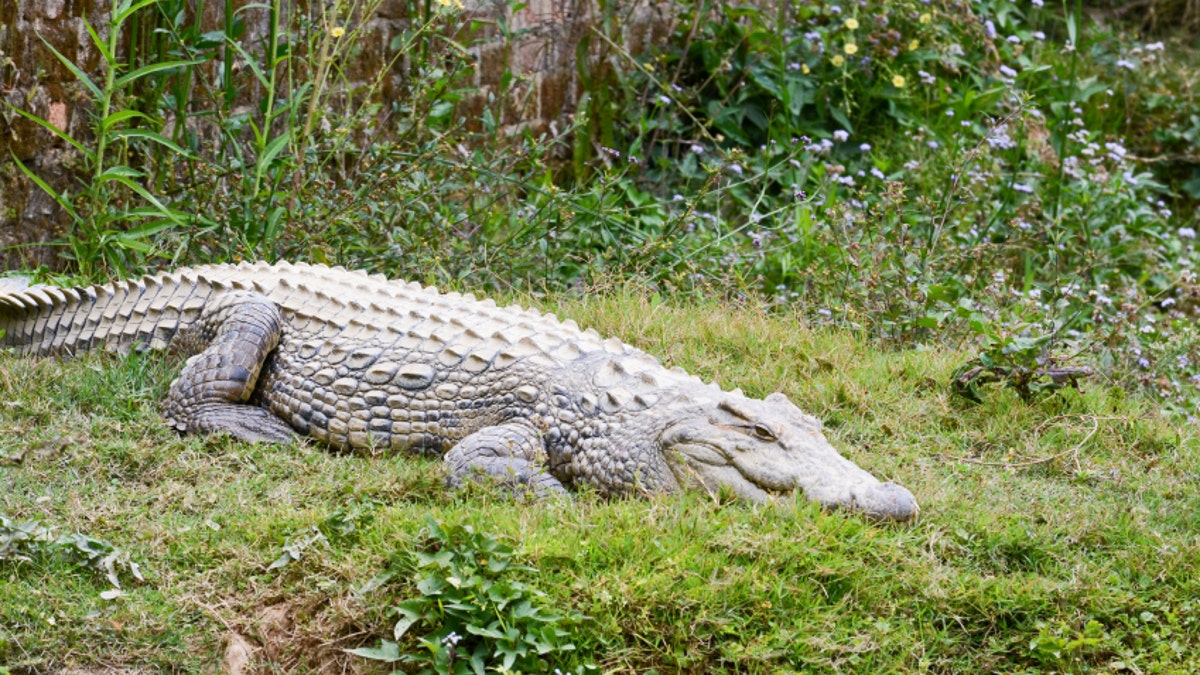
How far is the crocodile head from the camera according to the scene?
4.38m

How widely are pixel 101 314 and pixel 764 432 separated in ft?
10.1

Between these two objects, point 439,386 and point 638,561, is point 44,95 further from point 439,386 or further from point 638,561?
point 638,561

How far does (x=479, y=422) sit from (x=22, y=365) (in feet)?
6.77

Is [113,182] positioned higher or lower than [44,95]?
lower

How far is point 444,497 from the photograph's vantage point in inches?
178

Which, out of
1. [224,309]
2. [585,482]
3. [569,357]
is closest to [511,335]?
[569,357]

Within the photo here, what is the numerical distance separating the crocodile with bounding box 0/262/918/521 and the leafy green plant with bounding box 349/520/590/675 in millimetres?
706

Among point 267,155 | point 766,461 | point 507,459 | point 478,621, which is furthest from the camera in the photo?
point 267,155

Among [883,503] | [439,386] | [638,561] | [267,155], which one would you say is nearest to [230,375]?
[439,386]

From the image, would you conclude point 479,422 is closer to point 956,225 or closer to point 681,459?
point 681,459

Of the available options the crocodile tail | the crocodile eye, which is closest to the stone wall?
the crocodile tail

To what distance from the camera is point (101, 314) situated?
582cm

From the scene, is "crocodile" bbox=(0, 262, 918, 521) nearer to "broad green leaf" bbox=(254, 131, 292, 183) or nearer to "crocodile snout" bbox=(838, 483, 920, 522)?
"crocodile snout" bbox=(838, 483, 920, 522)

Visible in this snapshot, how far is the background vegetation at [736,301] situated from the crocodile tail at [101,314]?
0.22 m
